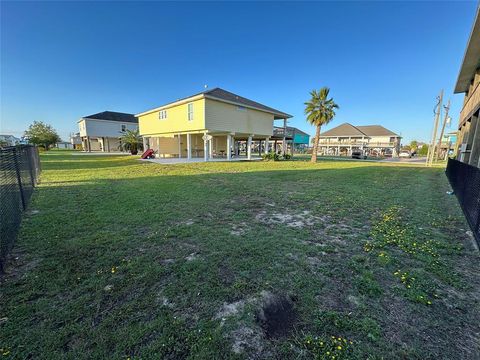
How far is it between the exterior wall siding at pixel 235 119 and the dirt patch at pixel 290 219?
13857 mm

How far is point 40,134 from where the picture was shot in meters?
44.9

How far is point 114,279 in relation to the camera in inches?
112

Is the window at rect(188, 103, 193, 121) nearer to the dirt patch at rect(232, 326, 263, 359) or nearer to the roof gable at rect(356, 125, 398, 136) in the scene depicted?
the dirt patch at rect(232, 326, 263, 359)

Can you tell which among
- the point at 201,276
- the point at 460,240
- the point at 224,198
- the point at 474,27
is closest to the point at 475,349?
the point at 201,276

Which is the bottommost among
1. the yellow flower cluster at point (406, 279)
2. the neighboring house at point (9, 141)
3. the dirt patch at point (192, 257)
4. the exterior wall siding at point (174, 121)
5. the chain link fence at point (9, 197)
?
the yellow flower cluster at point (406, 279)

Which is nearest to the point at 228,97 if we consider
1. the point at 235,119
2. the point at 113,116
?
the point at 235,119

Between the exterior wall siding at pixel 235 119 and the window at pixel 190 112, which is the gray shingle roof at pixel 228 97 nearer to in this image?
the exterior wall siding at pixel 235 119

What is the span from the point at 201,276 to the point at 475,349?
9.02ft

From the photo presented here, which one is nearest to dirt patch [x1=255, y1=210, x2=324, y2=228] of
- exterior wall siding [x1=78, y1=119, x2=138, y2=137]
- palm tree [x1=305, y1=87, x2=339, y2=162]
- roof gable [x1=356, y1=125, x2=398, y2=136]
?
palm tree [x1=305, y1=87, x2=339, y2=162]

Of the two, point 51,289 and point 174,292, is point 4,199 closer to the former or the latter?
point 51,289

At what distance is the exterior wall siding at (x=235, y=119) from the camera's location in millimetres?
18094

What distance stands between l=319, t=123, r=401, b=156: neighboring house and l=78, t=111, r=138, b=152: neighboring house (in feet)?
150

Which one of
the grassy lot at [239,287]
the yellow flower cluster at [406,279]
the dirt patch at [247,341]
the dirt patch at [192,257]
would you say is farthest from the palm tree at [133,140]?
the yellow flower cluster at [406,279]

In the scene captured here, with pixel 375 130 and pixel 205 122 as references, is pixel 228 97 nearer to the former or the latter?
pixel 205 122
